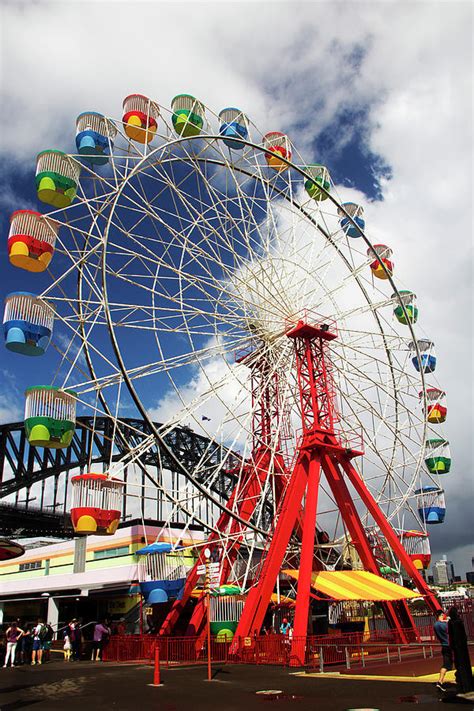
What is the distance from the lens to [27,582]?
47.0 m

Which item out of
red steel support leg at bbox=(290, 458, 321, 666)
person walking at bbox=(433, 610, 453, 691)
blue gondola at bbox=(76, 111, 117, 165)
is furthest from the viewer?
blue gondola at bbox=(76, 111, 117, 165)

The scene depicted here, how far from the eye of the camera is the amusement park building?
37.7m

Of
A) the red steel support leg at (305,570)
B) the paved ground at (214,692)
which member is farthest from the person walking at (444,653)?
the red steel support leg at (305,570)

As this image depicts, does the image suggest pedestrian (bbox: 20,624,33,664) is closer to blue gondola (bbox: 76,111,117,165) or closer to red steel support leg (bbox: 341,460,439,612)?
red steel support leg (bbox: 341,460,439,612)

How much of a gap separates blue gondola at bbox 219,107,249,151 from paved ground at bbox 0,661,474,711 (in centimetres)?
2003

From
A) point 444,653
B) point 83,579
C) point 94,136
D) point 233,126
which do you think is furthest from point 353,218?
point 83,579

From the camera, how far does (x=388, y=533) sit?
2314cm

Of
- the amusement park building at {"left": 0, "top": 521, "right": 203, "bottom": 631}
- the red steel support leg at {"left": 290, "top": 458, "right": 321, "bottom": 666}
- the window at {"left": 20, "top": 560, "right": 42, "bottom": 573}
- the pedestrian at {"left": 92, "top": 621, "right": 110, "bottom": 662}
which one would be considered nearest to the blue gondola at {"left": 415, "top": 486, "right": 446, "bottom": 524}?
the red steel support leg at {"left": 290, "top": 458, "right": 321, "bottom": 666}

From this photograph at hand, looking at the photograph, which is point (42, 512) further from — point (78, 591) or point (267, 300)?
point (267, 300)

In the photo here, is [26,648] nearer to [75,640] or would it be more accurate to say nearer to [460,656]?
[75,640]

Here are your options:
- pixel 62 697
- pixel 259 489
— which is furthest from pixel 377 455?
pixel 62 697

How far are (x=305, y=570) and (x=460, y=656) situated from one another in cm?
954

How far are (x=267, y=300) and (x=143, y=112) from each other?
911cm

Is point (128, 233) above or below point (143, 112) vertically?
below
